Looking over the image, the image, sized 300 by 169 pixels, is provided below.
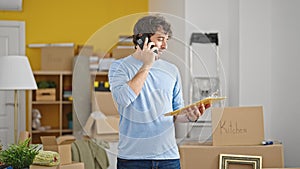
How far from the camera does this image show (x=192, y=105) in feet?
4.83

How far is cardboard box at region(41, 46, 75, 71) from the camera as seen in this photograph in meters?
5.56

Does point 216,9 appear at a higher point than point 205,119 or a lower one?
higher

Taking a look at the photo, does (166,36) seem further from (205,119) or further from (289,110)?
(289,110)

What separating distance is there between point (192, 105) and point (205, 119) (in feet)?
0.64

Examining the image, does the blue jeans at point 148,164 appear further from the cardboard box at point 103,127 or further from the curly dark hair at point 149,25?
the curly dark hair at point 149,25

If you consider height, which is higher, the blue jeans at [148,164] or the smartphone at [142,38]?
the smartphone at [142,38]

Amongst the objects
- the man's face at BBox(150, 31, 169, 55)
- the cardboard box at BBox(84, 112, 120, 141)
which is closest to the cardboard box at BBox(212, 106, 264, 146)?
the cardboard box at BBox(84, 112, 120, 141)

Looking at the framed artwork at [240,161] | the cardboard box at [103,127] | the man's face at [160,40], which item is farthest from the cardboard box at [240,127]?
the man's face at [160,40]

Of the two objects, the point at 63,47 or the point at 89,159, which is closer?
the point at 89,159

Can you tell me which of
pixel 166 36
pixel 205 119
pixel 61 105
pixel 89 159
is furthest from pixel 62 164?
pixel 61 105

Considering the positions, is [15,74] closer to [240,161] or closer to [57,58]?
[240,161]

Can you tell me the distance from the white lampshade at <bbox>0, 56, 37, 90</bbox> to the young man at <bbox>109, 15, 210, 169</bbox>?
217 centimetres

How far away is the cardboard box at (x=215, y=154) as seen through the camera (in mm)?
3012

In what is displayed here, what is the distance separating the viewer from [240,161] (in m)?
3.05
